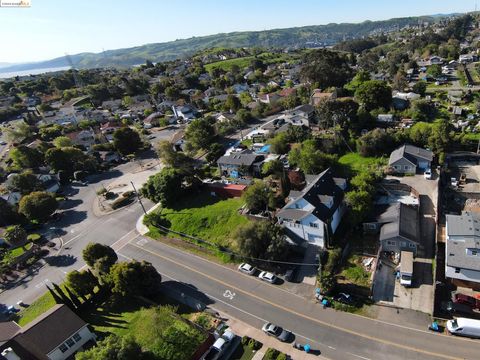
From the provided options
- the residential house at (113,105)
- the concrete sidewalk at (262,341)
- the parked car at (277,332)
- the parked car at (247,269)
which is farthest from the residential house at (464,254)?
the residential house at (113,105)

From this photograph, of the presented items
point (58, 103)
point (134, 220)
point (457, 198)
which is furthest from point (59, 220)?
point (58, 103)

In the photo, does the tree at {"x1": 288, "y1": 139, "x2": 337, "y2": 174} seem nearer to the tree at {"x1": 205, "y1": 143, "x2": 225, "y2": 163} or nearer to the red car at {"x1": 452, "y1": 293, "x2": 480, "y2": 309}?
the tree at {"x1": 205, "y1": 143, "x2": 225, "y2": 163}

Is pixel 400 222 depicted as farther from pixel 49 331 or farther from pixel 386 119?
pixel 49 331

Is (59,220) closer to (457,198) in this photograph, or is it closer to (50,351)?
(50,351)

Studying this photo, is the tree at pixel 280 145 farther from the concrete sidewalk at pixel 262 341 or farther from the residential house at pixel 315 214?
the concrete sidewalk at pixel 262 341

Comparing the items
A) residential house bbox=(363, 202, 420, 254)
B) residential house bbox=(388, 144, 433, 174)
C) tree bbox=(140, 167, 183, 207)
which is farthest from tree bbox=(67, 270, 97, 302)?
residential house bbox=(388, 144, 433, 174)

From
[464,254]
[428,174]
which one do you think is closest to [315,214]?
[464,254]
